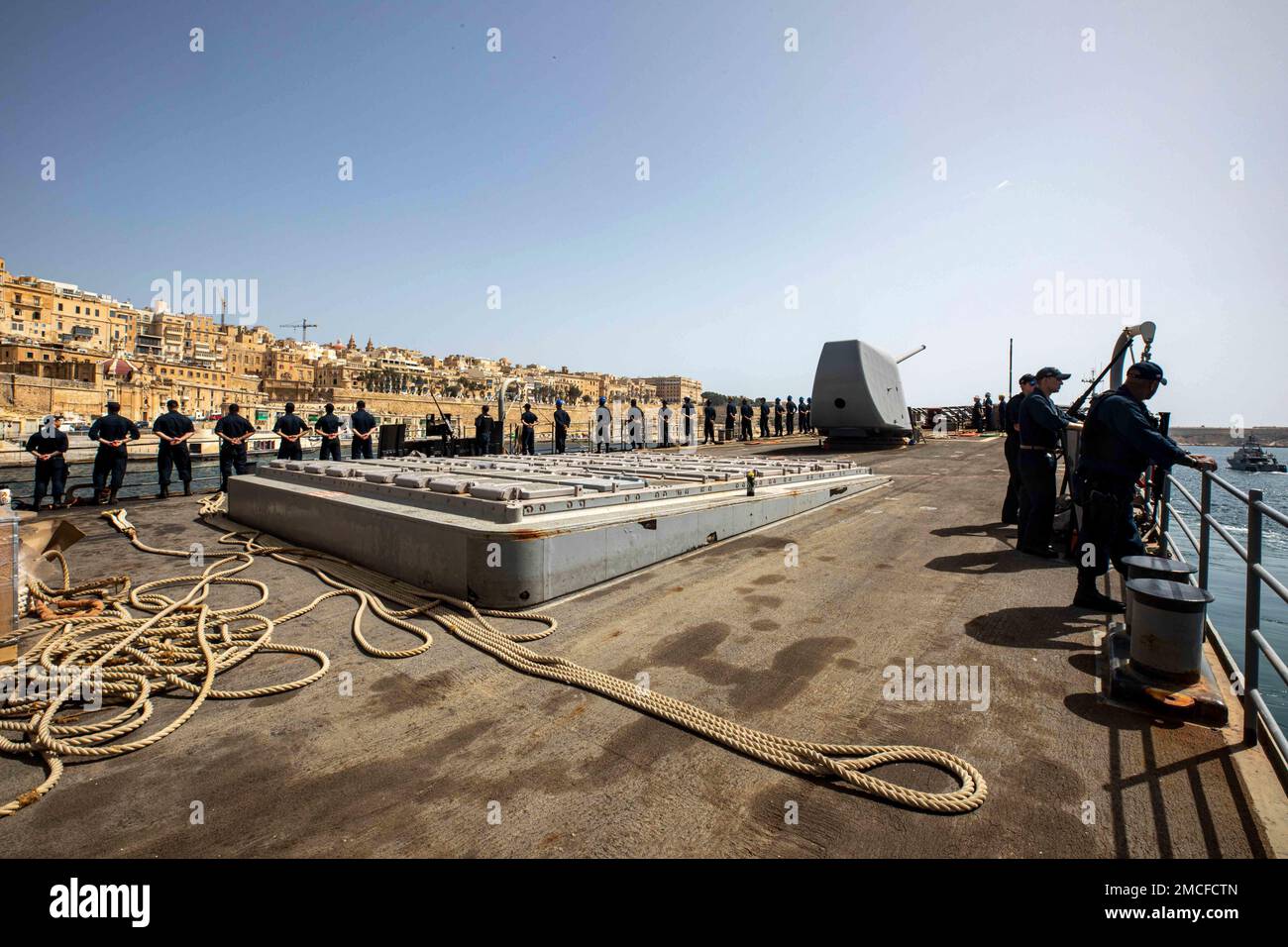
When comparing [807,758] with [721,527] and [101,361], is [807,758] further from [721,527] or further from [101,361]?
[101,361]

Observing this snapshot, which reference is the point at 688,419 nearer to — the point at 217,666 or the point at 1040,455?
the point at 1040,455

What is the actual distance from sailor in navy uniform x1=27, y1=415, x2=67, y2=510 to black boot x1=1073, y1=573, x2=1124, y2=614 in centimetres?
1306

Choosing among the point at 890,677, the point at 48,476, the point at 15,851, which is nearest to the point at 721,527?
the point at 890,677

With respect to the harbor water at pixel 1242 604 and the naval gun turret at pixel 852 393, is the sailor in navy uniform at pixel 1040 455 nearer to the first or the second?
the harbor water at pixel 1242 604

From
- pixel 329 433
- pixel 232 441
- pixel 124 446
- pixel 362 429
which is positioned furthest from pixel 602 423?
pixel 124 446

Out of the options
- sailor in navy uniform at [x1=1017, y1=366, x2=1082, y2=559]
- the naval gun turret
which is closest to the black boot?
sailor in navy uniform at [x1=1017, y1=366, x2=1082, y2=559]

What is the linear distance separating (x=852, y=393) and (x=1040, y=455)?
562 inches

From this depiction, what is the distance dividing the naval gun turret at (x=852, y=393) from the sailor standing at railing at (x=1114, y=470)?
1578 cm

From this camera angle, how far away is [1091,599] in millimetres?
4586

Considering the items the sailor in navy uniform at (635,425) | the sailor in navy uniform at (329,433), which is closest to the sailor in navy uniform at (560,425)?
the sailor in navy uniform at (635,425)

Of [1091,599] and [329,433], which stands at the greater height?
[329,433]

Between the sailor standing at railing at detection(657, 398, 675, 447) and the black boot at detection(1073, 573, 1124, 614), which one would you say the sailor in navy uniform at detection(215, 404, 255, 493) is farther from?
the black boot at detection(1073, 573, 1124, 614)

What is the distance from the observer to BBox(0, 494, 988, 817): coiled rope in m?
2.54

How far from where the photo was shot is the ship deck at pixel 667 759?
211 cm
